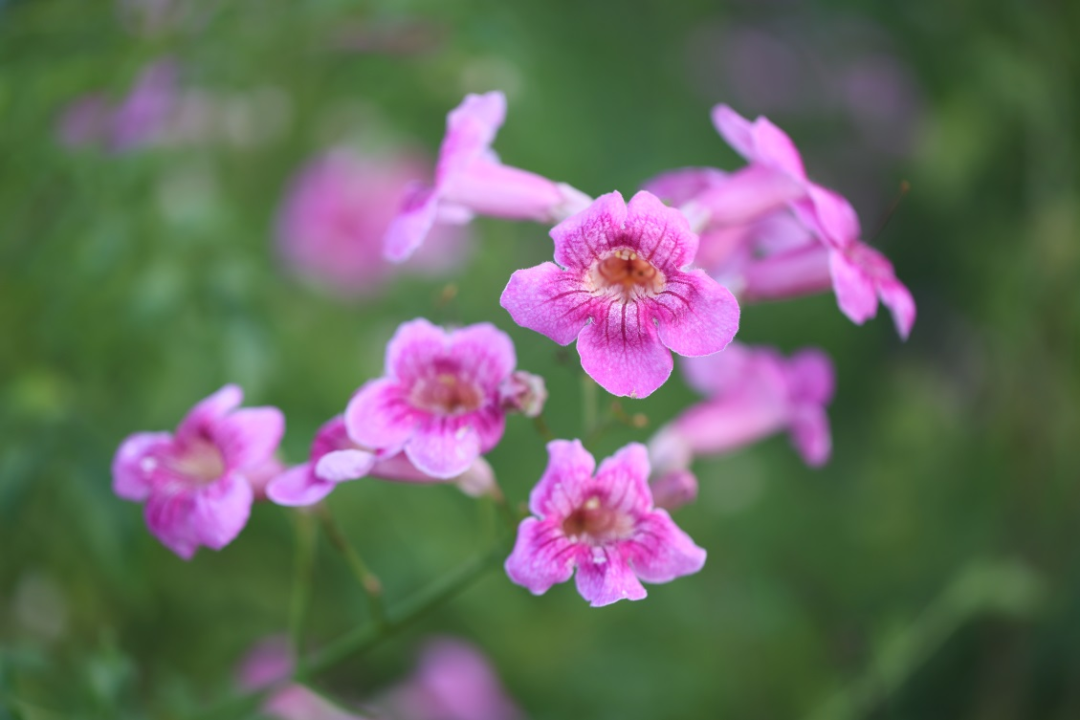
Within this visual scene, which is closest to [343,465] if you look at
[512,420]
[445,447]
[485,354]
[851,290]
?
[445,447]

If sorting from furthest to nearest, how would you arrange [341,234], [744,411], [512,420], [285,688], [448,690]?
1. [341,234]
2. [512,420]
3. [448,690]
4. [285,688]
5. [744,411]

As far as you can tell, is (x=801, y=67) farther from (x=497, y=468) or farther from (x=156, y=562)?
(x=156, y=562)

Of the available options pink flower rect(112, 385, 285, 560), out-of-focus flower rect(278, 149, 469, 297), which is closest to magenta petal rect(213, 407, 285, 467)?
pink flower rect(112, 385, 285, 560)

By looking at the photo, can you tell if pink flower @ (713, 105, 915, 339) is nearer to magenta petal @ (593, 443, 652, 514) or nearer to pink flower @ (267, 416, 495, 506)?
magenta petal @ (593, 443, 652, 514)

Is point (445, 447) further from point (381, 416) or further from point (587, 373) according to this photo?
point (587, 373)

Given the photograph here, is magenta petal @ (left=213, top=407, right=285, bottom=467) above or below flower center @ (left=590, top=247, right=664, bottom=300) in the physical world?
below

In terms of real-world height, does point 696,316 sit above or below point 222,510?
above

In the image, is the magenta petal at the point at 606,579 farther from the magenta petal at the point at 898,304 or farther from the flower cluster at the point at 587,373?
the magenta petal at the point at 898,304
